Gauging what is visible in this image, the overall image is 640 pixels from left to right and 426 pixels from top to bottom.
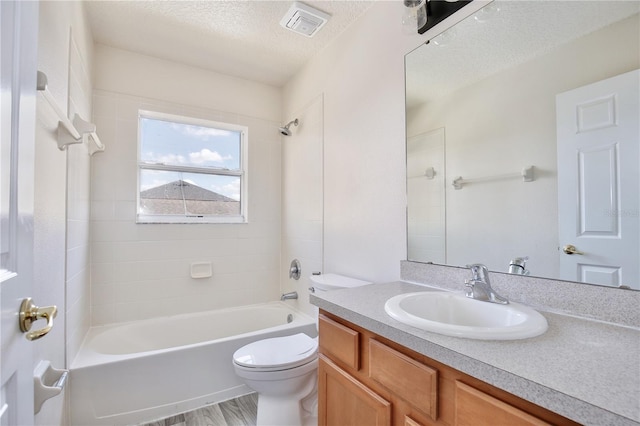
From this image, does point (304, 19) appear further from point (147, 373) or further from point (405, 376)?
point (147, 373)

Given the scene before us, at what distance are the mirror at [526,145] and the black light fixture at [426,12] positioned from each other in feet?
0.31

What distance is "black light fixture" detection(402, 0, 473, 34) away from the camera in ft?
4.62

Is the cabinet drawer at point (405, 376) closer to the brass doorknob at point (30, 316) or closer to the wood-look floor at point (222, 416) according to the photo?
the brass doorknob at point (30, 316)

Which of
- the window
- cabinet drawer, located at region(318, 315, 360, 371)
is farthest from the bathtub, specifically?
cabinet drawer, located at region(318, 315, 360, 371)

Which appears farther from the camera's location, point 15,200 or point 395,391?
point 395,391

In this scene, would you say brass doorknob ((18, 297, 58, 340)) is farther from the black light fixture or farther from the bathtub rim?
the black light fixture

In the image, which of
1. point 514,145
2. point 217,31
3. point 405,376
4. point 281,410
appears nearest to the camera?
point 405,376

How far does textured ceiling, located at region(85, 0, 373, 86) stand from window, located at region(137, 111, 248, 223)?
50 centimetres

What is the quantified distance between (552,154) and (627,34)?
38 cm

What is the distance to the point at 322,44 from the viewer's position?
2262 mm

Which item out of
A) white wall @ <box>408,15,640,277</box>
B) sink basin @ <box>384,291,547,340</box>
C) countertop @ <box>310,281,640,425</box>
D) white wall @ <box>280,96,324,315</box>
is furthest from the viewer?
white wall @ <box>280,96,324,315</box>

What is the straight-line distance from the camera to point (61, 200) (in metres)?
1.45

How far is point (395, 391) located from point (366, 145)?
4.50ft

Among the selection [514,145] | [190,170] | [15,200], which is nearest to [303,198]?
[190,170]
